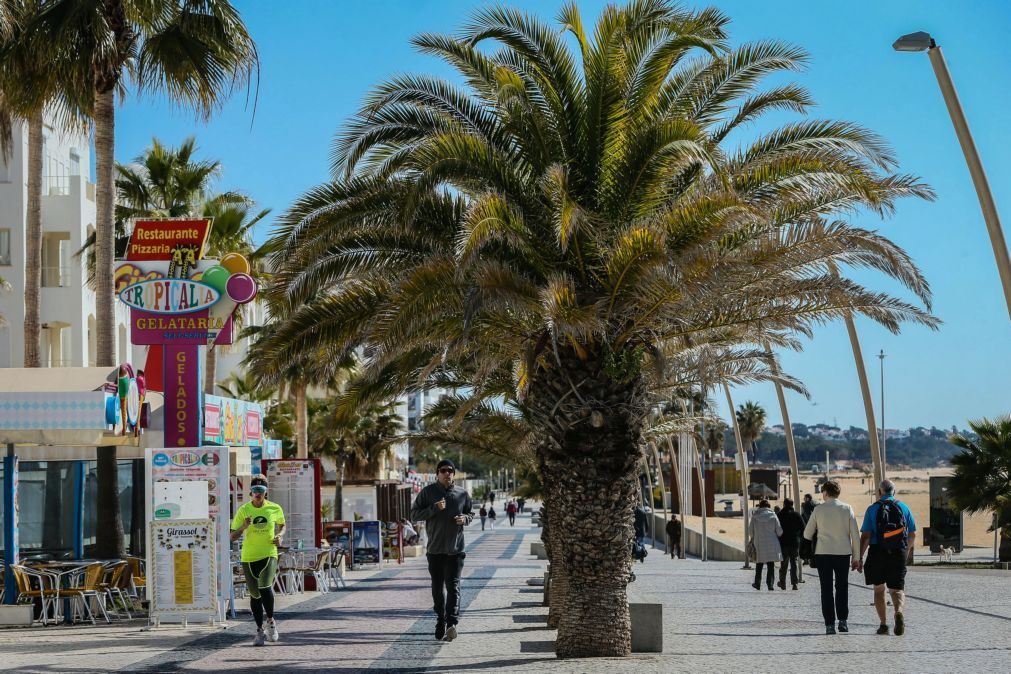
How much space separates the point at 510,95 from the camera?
12555 millimetres

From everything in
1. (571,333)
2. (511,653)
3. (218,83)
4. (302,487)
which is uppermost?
(218,83)

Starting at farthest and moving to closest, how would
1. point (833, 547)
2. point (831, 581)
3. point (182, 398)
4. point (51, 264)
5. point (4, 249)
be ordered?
point (51, 264), point (4, 249), point (182, 398), point (831, 581), point (833, 547)

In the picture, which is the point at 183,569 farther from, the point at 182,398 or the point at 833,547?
the point at 833,547

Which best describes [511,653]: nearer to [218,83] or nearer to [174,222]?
[174,222]

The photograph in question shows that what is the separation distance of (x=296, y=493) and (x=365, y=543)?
38.1ft

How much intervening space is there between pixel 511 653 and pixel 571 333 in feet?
11.2

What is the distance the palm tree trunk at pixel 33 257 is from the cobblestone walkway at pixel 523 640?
25.1 ft

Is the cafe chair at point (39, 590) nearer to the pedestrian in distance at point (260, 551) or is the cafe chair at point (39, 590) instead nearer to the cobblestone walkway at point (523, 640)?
the cobblestone walkway at point (523, 640)

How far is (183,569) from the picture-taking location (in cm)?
1589

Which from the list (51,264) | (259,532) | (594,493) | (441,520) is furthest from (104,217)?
(51,264)

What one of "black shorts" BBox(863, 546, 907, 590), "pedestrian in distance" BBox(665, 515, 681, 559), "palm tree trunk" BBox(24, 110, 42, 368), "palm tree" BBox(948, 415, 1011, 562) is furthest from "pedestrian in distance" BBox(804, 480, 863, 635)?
"pedestrian in distance" BBox(665, 515, 681, 559)

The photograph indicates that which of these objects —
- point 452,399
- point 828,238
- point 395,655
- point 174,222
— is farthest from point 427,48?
point 452,399

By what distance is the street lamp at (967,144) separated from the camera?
12391mm

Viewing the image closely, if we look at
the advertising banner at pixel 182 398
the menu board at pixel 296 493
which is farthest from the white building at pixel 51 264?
the advertising banner at pixel 182 398
